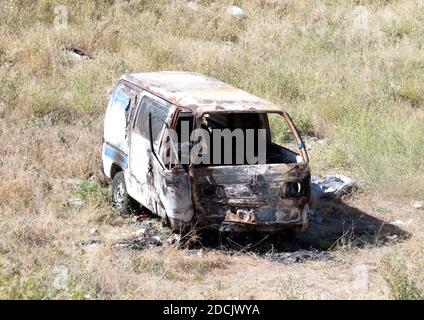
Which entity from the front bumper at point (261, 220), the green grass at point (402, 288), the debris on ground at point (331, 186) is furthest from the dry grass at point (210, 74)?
the front bumper at point (261, 220)

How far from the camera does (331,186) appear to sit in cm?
1148

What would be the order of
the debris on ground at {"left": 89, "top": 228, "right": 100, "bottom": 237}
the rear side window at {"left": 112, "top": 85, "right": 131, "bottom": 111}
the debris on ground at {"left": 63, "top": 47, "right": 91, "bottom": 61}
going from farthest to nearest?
the debris on ground at {"left": 63, "top": 47, "right": 91, "bottom": 61}, the rear side window at {"left": 112, "top": 85, "right": 131, "bottom": 111}, the debris on ground at {"left": 89, "top": 228, "right": 100, "bottom": 237}

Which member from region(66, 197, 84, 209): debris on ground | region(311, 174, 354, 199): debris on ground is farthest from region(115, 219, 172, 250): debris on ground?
region(311, 174, 354, 199): debris on ground

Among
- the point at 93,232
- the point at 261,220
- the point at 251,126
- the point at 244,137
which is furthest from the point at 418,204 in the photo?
the point at 93,232

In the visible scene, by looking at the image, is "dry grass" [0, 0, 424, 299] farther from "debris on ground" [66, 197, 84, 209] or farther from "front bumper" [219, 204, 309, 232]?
"front bumper" [219, 204, 309, 232]

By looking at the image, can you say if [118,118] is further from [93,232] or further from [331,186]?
[331,186]

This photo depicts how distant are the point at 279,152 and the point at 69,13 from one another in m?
10.4

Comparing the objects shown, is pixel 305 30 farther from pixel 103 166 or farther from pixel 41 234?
pixel 41 234

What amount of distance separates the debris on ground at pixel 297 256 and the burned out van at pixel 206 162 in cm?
31

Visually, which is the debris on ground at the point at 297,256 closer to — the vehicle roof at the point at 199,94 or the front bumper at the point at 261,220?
the front bumper at the point at 261,220

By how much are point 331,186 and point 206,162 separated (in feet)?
8.91

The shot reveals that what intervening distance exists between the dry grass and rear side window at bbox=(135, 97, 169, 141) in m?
1.27

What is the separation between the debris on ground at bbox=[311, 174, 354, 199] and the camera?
1122cm

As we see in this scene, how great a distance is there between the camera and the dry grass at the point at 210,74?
320 inches
